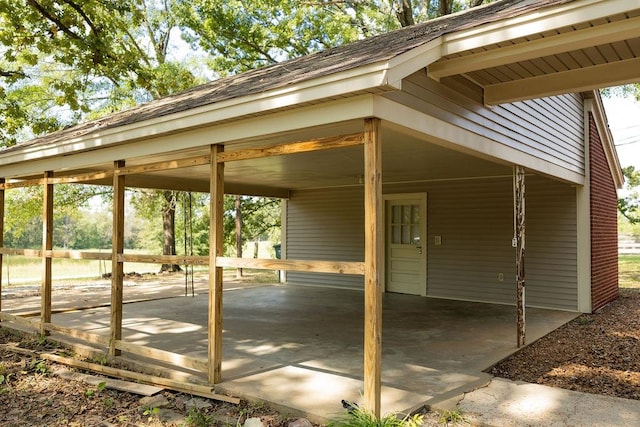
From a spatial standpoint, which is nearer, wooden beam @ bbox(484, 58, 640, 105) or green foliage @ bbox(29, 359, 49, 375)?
wooden beam @ bbox(484, 58, 640, 105)

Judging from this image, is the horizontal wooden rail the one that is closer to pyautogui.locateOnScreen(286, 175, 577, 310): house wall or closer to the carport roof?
the carport roof

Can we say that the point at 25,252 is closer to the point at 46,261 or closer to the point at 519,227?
the point at 46,261

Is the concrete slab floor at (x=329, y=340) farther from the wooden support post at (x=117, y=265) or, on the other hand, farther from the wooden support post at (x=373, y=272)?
the wooden support post at (x=117, y=265)

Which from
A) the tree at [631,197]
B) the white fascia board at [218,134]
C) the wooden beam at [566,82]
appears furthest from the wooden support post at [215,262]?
the tree at [631,197]

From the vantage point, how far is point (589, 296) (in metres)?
7.09

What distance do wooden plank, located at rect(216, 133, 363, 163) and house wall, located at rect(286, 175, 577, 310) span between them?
5482mm

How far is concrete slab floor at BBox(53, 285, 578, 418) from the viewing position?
361cm

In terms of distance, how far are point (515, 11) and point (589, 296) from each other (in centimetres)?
547

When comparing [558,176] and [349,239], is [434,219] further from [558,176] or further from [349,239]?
[558,176]

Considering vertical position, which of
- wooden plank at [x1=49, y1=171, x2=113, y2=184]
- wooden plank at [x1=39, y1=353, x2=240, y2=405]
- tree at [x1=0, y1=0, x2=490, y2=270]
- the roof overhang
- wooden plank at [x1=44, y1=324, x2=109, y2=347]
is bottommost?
wooden plank at [x1=39, y1=353, x2=240, y2=405]

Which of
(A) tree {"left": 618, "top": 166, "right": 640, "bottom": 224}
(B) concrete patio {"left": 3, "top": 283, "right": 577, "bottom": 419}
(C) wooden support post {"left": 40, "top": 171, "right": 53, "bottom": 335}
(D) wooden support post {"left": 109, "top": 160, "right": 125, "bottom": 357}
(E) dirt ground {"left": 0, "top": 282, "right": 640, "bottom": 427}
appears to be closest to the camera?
(E) dirt ground {"left": 0, "top": 282, "right": 640, "bottom": 427}

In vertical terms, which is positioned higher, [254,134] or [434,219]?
[254,134]

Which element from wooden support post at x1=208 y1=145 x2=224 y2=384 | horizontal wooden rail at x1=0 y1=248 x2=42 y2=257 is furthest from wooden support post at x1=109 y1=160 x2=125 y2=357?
horizontal wooden rail at x1=0 y1=248 x2=42 y2=257


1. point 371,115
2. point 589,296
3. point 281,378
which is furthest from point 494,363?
point 589,296
